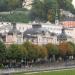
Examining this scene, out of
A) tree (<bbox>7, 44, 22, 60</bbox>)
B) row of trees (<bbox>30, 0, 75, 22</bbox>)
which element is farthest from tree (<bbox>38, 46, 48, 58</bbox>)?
row of trees (<bbox>30, 0, 75, 22</bbox>)

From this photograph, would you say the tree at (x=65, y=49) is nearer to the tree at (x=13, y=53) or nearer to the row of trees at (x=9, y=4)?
the tree at (x=13, y=53)

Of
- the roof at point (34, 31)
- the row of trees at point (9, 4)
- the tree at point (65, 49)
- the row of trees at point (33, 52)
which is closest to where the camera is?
the row of trees at point (33, 52)

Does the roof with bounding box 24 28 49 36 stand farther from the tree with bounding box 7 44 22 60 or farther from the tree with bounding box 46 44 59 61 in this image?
the tree with bounding box 7 44 22 60

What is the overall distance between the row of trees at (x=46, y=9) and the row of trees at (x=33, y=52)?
140 feet

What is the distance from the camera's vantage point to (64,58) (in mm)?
91438

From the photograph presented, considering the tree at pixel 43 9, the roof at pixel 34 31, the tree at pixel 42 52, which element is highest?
the tree at pixel 43 9

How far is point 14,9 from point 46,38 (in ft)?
158

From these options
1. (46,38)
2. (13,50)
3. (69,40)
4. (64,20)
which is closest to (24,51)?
(13,50)

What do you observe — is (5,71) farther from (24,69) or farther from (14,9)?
(14,9)

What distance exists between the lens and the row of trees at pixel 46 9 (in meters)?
140

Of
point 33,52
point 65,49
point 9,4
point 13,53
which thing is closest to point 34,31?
point 65,49

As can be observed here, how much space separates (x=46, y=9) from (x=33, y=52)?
63868 mm

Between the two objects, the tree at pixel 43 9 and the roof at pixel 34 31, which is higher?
the tree at pixel 43 9

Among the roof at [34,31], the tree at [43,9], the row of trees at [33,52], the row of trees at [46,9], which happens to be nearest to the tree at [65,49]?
the row of trees at [33,52]
